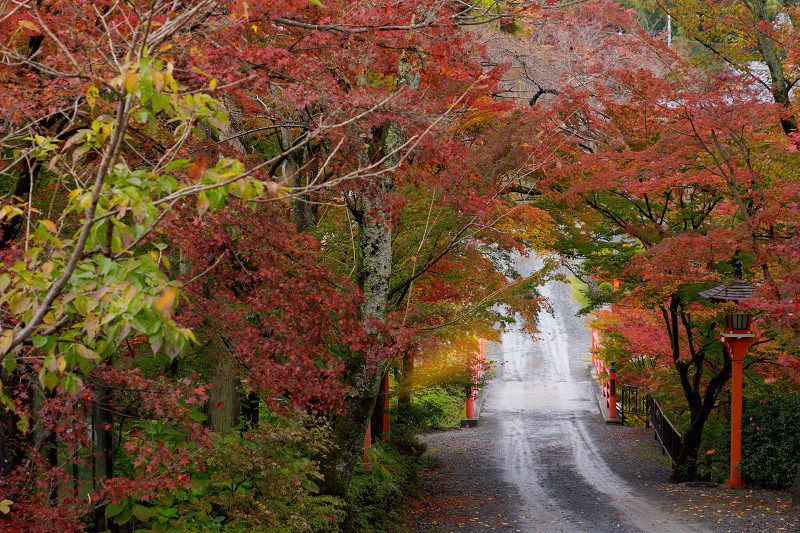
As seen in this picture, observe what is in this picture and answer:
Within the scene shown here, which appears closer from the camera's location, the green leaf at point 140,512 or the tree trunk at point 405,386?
the green leaf at point 140,512

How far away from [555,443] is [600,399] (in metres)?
7.87

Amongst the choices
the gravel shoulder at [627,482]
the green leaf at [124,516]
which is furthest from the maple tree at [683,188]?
the green leaf at [124,516]

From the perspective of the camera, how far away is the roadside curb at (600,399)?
2359cm

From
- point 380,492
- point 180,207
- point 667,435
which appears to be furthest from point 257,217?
point 667,435

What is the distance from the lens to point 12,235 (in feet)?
19.3

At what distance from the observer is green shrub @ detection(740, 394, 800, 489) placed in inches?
456

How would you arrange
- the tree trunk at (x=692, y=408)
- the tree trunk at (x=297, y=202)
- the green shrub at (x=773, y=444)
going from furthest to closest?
the tree trunk at (x=692, y=408)
the green shrub at (x=773, y=444)
the tree trunk at (x=297, y=202)

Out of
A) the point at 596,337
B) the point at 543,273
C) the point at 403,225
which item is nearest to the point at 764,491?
the point at 543,273

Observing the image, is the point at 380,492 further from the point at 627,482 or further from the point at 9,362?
the point at 9,362

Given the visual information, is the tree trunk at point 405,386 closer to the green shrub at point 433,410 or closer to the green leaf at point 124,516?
the green shrub at point 433,410

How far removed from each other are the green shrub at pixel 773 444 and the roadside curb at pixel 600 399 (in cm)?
1126

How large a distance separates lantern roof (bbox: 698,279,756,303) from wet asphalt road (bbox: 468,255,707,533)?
3.45 m

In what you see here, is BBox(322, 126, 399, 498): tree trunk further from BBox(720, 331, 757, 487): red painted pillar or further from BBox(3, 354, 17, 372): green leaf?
BBox(720, 331, 757, 487): red painted pillar

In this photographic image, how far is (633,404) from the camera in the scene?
24.7 metres
